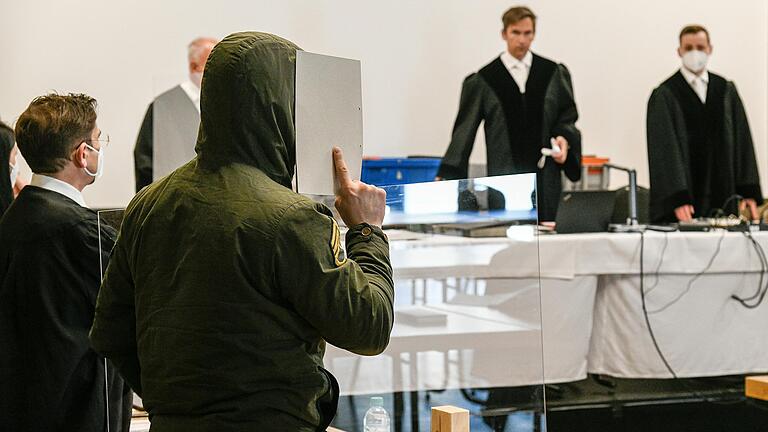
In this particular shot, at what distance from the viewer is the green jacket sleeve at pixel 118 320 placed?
162cm

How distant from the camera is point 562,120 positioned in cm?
567

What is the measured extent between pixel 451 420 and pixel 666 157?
4.13 metres

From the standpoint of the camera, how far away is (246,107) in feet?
4.98

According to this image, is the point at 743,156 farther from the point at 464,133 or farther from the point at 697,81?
the point at 464,133

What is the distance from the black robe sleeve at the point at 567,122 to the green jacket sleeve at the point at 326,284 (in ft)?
13.7

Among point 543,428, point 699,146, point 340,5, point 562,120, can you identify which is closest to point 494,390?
point 543,428

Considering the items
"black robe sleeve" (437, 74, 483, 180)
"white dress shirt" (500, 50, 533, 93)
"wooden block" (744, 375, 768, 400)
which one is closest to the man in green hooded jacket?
"wooden block" (744, 375, 768, 400)

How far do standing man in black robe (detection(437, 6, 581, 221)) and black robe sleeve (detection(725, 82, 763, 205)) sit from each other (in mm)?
1149

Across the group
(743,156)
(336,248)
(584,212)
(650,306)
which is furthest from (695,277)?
(336,248)

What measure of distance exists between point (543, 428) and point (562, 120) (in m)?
3.70

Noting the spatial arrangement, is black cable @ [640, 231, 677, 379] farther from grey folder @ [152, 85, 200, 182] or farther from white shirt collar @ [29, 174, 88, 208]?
white shirt collar @ [29, 174, 88, 208]

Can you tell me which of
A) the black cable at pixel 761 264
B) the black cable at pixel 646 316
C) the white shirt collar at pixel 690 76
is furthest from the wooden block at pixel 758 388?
the white shirt collar at pixel 690 76

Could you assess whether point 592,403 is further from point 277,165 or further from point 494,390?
point 277,165

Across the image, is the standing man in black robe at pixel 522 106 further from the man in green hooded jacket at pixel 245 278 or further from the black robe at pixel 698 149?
the man in green hooded jacket at pixel 245 278
